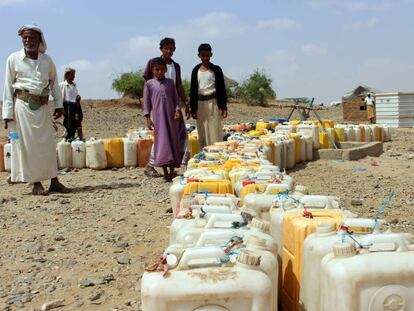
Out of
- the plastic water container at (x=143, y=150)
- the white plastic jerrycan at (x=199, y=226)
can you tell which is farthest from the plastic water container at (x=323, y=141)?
the white plastic jerrycan at (x=199, y=226)

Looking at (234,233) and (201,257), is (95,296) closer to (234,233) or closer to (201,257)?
(234,233)

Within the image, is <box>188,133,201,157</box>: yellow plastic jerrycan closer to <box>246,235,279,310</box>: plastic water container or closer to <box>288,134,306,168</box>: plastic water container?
<box>288,134,306,168</box>: plastic water container

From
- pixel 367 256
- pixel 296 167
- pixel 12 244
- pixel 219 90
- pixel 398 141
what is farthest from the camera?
pixel 398 141

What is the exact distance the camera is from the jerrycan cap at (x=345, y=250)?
6.27ft

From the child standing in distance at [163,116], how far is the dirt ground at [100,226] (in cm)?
35

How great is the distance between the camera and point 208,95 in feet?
24.6

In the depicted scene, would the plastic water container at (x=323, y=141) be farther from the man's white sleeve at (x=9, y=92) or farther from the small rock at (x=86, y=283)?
the small rock at (x=86, y=283)

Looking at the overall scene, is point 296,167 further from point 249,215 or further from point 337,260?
point 337,260

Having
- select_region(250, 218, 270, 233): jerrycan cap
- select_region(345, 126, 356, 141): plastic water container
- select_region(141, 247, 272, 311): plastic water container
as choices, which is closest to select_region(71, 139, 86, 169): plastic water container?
select_region(345, 126, 356, 141): plastic water container

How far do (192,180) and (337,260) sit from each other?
1.96 m

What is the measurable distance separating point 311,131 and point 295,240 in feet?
24.1

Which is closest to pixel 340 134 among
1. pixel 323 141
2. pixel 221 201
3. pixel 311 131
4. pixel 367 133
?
pixel 367 133

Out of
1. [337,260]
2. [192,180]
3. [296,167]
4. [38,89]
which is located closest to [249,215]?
[337,260]

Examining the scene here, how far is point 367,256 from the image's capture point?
74.1 inches
